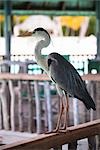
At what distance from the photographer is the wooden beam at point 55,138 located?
2.18 m

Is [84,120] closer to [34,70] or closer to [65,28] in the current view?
[34,70]

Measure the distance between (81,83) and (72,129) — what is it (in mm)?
286

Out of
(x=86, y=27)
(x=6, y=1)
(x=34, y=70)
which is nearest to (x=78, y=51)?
(x=6, y=1)

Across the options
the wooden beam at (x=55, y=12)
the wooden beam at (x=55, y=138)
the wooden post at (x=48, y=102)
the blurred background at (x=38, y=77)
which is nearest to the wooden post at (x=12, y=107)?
the blurred background at (x=38, y=77)

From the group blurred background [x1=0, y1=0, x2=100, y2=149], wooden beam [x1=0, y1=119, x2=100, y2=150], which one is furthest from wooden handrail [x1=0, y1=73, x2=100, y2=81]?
wooden beam [x1=0, y1=119, x2=100, y2=150]

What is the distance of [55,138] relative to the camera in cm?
242

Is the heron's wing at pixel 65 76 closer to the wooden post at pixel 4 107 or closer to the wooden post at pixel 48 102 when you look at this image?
the wooden post at pixel 48 102

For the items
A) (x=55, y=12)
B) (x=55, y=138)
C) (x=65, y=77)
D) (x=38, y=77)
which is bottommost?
(x=55, y=138)

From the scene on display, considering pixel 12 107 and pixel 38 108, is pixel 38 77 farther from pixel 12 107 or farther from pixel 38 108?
pixel 12 107

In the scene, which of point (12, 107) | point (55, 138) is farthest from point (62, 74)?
point (12, 107)

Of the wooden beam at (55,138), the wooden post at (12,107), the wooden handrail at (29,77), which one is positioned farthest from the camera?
the wooden post at (12,107)

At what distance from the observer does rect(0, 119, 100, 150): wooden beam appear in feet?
7.16

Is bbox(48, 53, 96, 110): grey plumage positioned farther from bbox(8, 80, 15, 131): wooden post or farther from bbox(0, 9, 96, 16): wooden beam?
bbox(0, 9, 96, 16): wooden beam

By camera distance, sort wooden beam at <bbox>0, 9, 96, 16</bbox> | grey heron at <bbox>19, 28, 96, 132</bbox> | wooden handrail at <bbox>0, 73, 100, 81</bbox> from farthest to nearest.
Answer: wooden beam at <bbox>0, 9, 96, 16</bbox> < wooden handrail at <bbox>0, 73, 100, 81</bbox> < grey heron at <bbox>19, 28, 96, 132</bbox>
